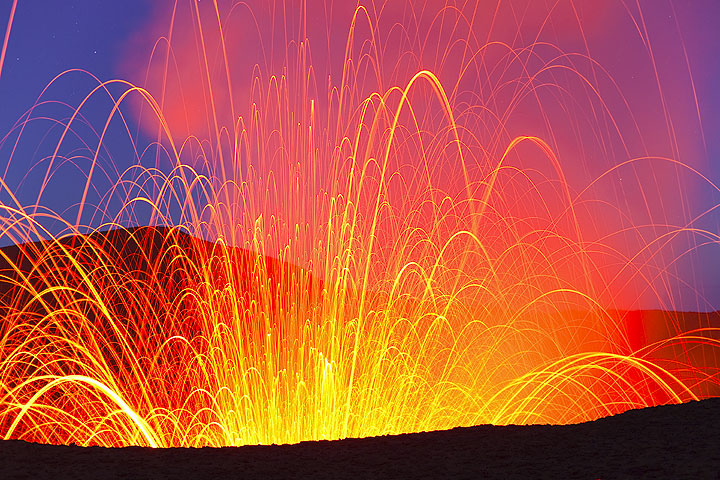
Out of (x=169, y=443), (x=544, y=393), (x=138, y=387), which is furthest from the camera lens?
(x=544, y=393)

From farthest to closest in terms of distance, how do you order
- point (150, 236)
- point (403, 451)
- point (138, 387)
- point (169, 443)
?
point (150, 236)
point (138, 387)
point (169, 443)
point (403, 451)

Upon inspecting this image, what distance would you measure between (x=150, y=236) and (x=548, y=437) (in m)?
52.1

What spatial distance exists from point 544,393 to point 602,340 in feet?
65.1

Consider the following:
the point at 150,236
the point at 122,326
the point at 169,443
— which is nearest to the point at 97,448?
the point at 169,443

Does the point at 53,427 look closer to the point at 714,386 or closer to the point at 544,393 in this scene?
the point at 544,393

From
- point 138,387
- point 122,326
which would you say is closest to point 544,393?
point 138,387

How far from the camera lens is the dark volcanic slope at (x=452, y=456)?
6.47 m

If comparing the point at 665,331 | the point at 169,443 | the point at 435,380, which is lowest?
the point at 665,331

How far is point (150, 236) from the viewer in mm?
55438

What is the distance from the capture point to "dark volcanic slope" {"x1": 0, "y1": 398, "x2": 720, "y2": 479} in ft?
21.2

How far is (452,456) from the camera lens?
23.4ft

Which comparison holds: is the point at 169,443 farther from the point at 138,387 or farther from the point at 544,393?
the point at 544,393

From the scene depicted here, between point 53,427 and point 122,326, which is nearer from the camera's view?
point 53,427

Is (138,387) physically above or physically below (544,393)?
above
